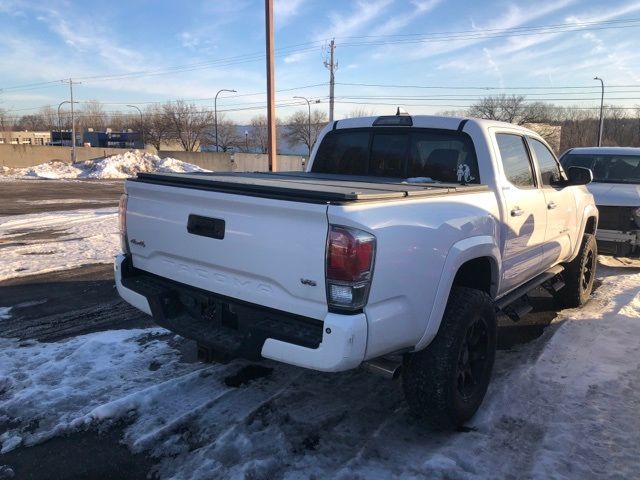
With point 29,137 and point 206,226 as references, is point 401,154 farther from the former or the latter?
point 29,137

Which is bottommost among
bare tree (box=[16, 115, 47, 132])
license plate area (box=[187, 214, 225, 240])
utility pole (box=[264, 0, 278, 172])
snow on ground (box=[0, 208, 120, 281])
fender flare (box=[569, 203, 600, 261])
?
snow on ground (box=[0, 208, 120, 281])

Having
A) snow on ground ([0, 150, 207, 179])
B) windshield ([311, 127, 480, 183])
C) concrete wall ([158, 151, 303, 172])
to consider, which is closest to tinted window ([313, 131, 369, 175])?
windshield ([311, 127, 480, 183])

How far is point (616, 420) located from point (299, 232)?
2.60 m

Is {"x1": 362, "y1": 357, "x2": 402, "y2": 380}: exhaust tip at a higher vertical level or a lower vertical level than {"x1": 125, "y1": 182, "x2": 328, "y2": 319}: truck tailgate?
lower

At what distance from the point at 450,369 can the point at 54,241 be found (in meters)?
9.00

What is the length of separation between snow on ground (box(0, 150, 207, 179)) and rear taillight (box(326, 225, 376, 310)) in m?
37.4

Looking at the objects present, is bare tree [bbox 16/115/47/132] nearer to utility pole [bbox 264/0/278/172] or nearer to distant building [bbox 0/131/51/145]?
distant building [bbox 0/131/51/145]

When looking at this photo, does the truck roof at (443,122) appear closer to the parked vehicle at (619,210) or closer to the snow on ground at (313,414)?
the snow on ground at (313,414)

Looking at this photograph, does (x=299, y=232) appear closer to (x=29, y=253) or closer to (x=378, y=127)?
(x=378, y=127)

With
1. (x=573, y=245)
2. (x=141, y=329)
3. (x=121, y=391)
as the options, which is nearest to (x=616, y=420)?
(x=573, y=245)

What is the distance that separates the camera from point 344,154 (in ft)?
16.4

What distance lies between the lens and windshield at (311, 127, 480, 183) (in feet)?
13.8

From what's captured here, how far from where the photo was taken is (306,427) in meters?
3.34

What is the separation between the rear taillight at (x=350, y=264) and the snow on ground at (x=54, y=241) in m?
6.14
